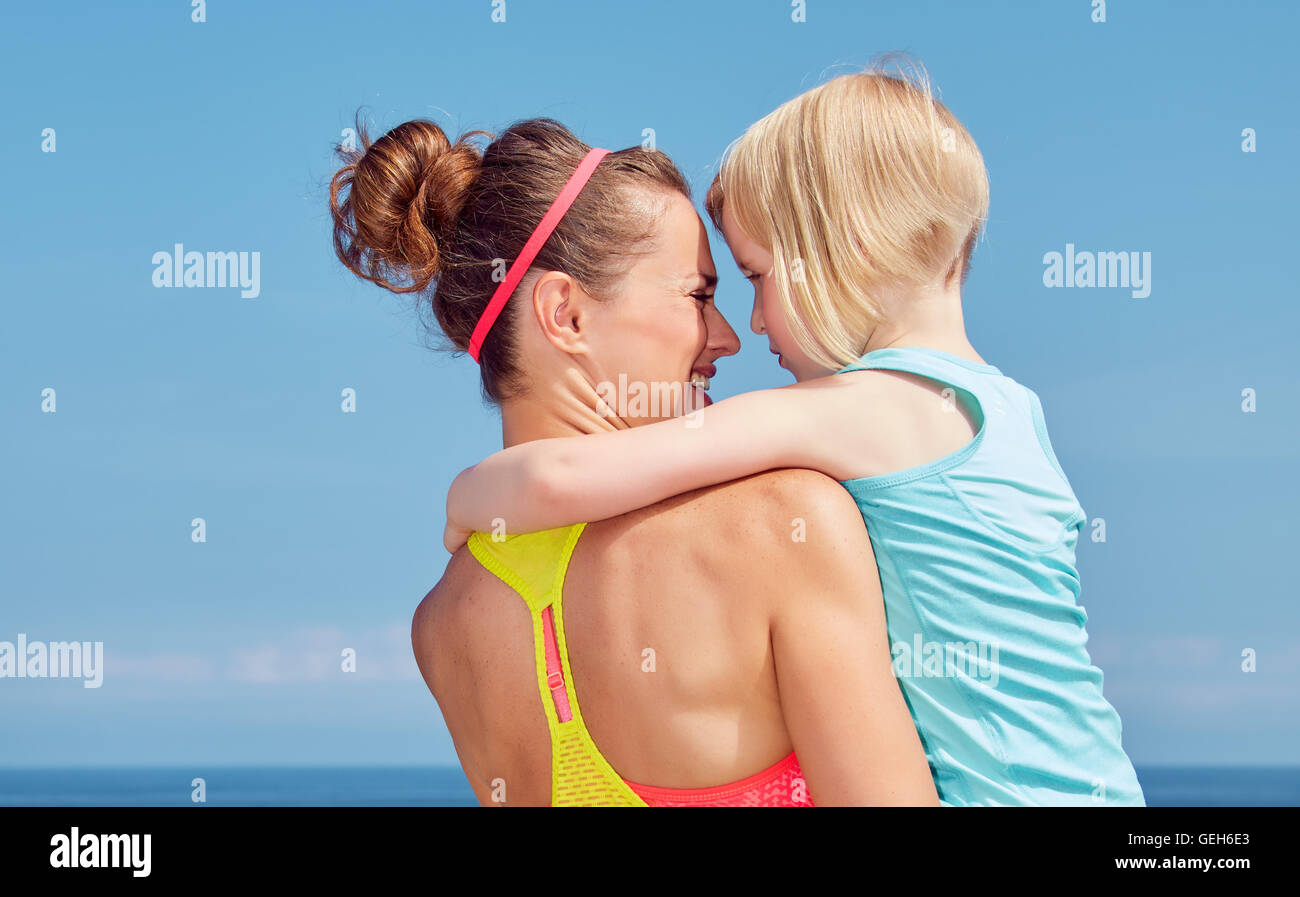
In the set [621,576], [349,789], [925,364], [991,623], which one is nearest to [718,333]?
[925,364]

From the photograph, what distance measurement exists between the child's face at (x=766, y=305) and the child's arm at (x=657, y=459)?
455 mm

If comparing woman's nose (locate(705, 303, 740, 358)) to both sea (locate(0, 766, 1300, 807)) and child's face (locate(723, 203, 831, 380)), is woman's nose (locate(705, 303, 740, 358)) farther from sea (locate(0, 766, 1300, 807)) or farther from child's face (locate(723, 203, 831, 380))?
sea (locate(0, 766, 1300, 807))

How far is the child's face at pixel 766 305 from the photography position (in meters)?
2.50

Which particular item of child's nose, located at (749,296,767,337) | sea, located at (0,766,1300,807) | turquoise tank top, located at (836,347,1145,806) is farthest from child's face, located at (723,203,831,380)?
sea, located at (0,766,1300,807)

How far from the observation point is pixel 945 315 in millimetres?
2426

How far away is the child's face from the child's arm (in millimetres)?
455

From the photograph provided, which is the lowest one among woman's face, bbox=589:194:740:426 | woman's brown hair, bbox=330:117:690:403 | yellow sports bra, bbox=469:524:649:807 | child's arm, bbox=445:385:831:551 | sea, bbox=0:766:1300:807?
sea, bbox=0:766:1300:807

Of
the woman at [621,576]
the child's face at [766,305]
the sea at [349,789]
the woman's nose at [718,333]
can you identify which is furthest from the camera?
the sea at [349,789]

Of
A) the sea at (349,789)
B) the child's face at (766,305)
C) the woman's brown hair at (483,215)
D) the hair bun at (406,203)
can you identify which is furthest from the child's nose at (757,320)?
the sea at (349,789)

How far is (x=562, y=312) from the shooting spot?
2.47 meters

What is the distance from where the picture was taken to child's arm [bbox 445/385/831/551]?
1918 millimetres

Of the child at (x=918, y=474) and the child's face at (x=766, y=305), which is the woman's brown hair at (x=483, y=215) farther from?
the child at (x=918, y=474)
